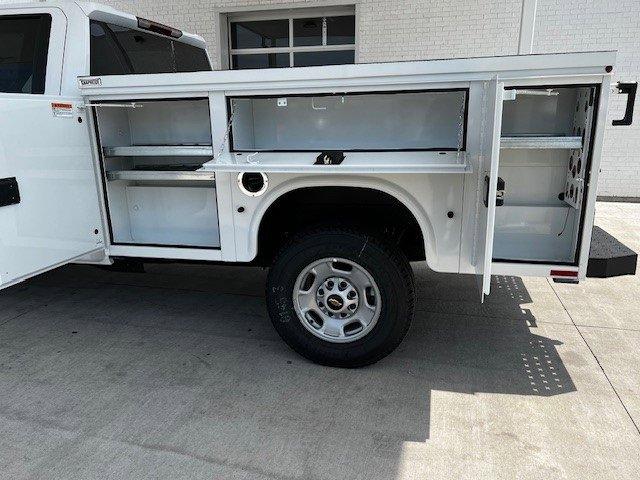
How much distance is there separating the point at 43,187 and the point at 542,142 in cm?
290

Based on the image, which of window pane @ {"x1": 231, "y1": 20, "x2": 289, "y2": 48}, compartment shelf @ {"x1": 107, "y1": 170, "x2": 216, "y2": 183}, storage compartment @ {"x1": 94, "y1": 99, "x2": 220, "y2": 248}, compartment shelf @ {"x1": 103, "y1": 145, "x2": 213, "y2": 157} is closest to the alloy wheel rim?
storage compartment @ {"x1": 94, "y1": 99, "x2": 220, "y2": 248}

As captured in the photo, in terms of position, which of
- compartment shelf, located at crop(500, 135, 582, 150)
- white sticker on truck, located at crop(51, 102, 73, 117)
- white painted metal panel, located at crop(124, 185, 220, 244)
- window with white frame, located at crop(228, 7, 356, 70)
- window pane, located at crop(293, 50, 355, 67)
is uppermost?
window with white frame, located at crop(228, 7, 356, 70)

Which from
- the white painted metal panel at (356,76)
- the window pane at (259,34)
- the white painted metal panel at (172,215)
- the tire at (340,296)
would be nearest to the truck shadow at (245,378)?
the tire at (340,296)

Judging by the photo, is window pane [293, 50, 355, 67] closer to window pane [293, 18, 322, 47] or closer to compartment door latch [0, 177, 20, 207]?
Answer: window pane [293, 18, 322, 47]

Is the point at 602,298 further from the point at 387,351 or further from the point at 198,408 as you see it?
the point at 198,408

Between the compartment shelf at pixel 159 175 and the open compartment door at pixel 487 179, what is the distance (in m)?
1.69

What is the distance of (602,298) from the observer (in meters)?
4.46

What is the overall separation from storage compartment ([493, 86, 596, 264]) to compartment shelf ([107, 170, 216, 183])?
1.88 meters

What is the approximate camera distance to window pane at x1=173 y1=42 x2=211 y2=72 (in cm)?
502

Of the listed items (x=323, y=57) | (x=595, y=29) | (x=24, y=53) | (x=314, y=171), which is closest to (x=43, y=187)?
(x=24, y=53)

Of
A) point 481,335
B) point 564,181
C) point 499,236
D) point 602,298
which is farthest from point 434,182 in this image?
point 602,298

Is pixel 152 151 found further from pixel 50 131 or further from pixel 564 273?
pixel 564 273

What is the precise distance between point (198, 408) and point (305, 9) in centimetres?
779

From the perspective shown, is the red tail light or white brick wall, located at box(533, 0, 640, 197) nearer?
the red tail light
